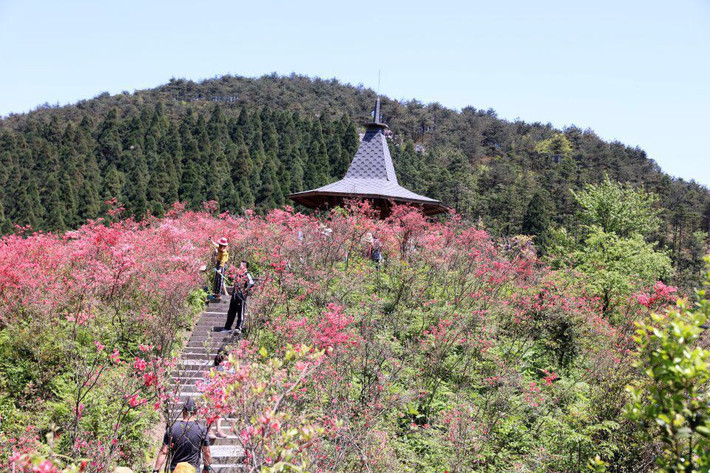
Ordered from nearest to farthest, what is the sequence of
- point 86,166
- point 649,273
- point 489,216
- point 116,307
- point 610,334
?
point 116,307 → point 610,334 → point 649,273 → point 86,166 → point 489,216

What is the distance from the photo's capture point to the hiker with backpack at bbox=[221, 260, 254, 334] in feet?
27.2

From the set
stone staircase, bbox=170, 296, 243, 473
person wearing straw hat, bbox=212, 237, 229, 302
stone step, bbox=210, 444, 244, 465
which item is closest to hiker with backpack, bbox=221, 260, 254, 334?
stone staircase, bbox=170, 296, 243, 473

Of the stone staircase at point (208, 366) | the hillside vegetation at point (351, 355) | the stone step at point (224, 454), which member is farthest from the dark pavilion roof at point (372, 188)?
the stone step at point (224, 454)

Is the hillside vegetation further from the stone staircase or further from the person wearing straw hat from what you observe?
the person wearing straw hat

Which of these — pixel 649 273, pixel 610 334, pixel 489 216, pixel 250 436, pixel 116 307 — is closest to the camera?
pixel 250 436

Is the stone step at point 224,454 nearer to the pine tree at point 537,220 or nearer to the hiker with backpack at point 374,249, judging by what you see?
the hiker with backpack at point 374,249

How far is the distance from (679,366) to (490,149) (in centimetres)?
6615

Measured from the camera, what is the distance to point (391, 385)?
725 centimetres

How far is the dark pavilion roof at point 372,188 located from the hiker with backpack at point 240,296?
7496mm

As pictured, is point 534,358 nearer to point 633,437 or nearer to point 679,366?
point 633,437

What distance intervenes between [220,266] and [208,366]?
276 centimetres

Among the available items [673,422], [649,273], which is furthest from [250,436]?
[649,273]

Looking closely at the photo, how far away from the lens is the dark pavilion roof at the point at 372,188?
53.2ft

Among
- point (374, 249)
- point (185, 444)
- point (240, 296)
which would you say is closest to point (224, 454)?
point (185, 444)
